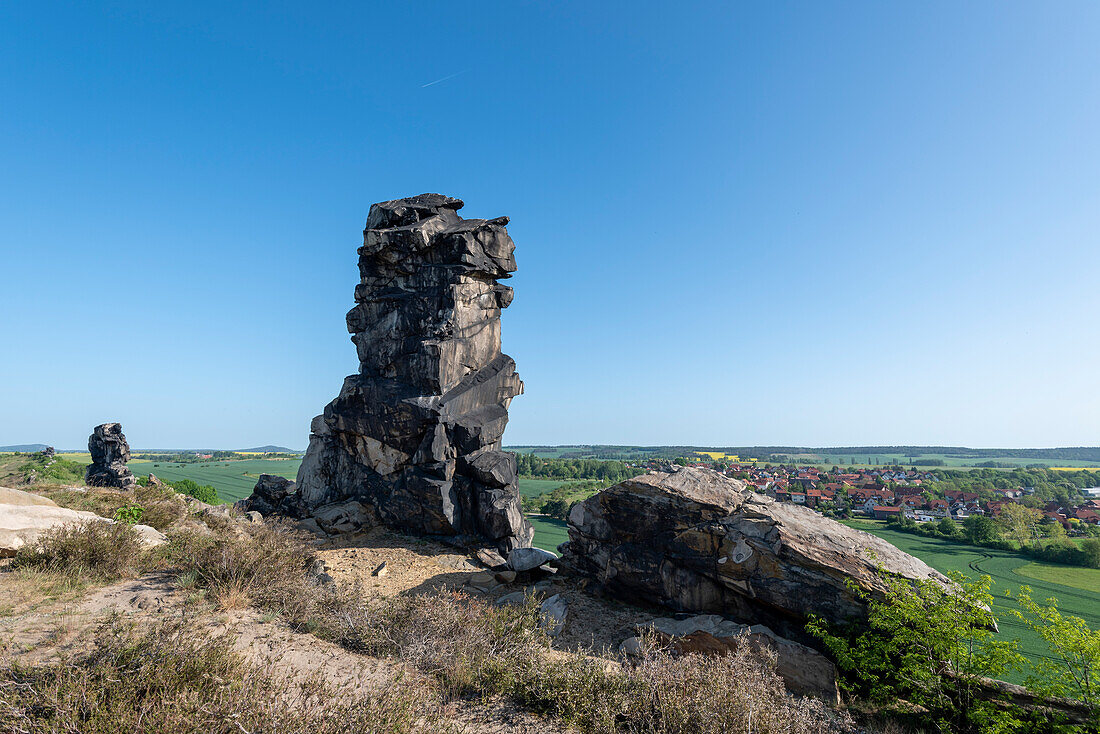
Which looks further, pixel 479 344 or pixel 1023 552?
pixel 1023 552

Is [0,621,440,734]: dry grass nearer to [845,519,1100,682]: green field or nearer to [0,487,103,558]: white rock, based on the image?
[0,487,103,558]: white rock

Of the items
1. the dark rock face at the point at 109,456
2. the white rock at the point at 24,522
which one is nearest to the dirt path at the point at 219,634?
the white rock at the point at 24,522

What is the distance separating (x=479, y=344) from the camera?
19.1 m

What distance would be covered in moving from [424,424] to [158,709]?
14.0 metres

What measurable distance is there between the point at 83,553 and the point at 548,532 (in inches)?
1481

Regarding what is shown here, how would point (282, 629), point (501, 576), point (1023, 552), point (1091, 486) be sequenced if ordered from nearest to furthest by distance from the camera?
point (282, 629) → point (501, 576) → point (1023, 552) → point (1091, 486)

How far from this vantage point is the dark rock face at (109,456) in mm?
25500

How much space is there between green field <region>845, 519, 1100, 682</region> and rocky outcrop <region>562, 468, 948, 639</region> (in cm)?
1215

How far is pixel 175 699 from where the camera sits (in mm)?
3857

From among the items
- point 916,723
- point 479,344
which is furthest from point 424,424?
point 916,723

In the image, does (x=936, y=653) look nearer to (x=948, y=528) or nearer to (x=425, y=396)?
(x=425, y=396)

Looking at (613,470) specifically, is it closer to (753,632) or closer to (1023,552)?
(1023,552)

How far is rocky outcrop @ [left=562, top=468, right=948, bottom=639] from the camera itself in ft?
29.8

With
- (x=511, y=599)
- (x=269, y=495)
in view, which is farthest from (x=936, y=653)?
(x=269, y=495)
